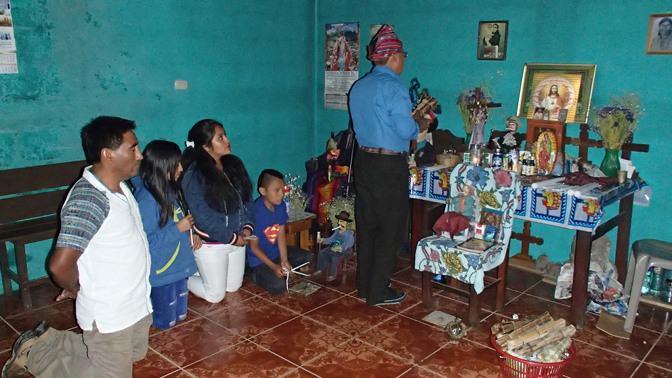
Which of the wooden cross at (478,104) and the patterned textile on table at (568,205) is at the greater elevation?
the wooden cross at (478,104)

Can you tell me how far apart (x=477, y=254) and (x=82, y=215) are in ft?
7.24

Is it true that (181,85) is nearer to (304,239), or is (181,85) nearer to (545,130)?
(304,239)

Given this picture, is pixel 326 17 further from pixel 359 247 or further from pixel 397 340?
pixel 397 340

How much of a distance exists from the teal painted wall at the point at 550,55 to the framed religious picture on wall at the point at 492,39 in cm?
5

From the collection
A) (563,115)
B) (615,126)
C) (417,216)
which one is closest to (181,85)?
(417,216)

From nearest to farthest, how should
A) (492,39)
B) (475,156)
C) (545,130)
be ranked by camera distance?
(475,156) → (545,130) → (492,39)

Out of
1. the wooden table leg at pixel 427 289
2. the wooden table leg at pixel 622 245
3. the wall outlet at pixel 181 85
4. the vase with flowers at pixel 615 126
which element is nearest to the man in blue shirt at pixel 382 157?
the wooden table leg at pixel 427 289

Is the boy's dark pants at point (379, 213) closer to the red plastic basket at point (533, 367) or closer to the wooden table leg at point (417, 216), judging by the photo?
the wooden table leg at point (417, 216)

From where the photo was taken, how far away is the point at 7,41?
363cm

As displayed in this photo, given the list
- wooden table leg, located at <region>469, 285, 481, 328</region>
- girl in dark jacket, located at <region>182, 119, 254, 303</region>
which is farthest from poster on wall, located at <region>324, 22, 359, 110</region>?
wooden table leg, located at <region>469, 285, 481, 328</region>

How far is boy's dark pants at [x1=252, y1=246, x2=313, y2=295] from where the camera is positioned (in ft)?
12.8

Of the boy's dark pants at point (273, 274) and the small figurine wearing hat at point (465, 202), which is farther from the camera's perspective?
the boy's dark pants at point (273, 274)

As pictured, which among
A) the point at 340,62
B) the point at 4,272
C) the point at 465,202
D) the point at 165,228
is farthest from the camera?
the point at 340,62

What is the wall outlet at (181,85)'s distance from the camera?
14.9ft
